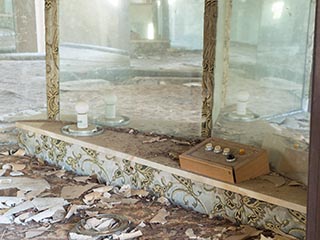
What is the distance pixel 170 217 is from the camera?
1702 millimetres

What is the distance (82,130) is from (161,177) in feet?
1.88

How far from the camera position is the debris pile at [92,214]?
1.57 m

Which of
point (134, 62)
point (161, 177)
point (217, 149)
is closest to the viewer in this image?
point (217, 149)

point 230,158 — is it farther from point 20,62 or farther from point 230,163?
point 20,62

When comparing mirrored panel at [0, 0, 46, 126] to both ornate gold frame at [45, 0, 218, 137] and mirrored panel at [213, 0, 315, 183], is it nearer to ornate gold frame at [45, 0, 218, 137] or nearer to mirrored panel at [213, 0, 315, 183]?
ornate gold frame at [45, 0, 218, 137]

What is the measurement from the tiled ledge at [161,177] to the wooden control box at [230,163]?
0.03 m

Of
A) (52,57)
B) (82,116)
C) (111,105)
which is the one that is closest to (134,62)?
(111,105)

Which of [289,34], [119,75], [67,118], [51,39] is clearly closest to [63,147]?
[67,118]

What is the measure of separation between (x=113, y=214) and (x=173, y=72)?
0.74 m

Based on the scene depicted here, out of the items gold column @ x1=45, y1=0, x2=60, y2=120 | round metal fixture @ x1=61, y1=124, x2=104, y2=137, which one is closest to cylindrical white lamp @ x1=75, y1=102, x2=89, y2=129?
round metal fixture @ x1=61, y1=124, x2=104, y2=137

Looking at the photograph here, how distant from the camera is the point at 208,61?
191cm

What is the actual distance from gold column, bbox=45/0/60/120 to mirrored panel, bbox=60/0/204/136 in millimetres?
33

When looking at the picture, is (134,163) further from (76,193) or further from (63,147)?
(63,147)

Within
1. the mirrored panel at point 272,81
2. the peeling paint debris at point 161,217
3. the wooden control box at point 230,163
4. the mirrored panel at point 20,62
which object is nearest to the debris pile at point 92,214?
the peeling paint debris at point 161,217
